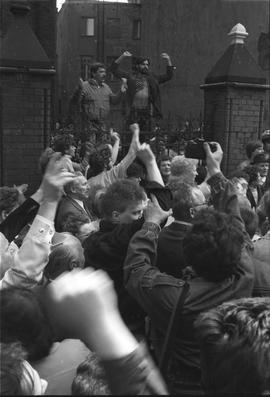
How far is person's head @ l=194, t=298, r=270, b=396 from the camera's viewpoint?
129cm

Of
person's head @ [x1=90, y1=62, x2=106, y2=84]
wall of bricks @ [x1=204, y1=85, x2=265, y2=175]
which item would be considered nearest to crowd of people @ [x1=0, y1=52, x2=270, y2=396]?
person's head @ [x1=90, y1=62, x2=106, y2=84]

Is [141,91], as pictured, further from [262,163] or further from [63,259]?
[63,259]

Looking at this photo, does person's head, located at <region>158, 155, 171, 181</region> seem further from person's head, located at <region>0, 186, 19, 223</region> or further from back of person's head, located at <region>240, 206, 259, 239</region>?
back of person's head, located at <region>240, 206, 259, 239</region>

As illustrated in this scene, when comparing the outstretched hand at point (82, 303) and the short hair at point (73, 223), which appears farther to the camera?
the short hair at point (73, 223)

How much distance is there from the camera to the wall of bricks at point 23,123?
7.10m

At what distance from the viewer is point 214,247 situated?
2.12 m

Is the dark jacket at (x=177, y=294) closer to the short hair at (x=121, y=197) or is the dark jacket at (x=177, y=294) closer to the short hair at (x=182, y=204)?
the short hair at (x=182, y=204)

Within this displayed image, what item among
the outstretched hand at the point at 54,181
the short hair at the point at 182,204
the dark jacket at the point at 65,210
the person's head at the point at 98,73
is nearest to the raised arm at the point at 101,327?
the outstretched hand at the point at 54,181

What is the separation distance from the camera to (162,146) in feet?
26.5

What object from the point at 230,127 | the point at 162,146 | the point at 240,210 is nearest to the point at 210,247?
the point at 240,210

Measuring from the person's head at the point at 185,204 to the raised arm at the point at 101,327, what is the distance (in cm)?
139

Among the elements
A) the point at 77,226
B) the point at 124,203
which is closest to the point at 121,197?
the point at 124,203

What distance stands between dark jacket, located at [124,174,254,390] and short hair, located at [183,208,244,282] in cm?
6

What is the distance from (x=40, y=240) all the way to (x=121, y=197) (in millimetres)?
789
